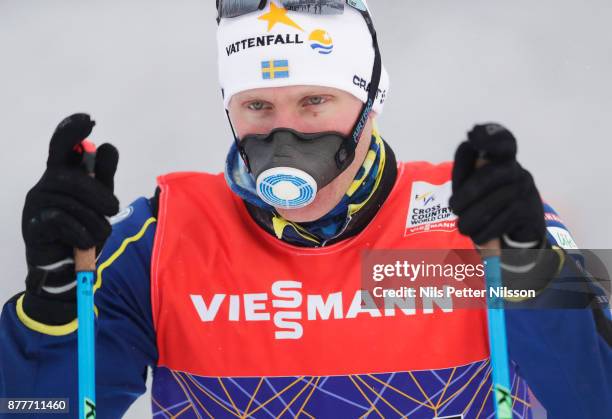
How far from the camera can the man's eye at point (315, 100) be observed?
8.97 ft

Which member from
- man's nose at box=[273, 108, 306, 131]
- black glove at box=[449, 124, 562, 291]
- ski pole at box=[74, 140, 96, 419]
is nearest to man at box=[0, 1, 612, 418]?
man's nose at box=[273, 108, 306, 131]

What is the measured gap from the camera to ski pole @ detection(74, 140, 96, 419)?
236cm

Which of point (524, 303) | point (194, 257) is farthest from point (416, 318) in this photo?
point (194, 257)

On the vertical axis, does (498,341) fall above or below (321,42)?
below

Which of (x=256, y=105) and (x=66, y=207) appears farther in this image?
(x=256, y=105)

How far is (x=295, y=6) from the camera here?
2.74 metres

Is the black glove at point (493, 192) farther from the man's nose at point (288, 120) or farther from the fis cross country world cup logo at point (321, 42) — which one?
the fis cross country world cup logo at point (321, 42)

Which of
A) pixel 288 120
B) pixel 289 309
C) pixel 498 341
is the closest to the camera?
pixel 498 341

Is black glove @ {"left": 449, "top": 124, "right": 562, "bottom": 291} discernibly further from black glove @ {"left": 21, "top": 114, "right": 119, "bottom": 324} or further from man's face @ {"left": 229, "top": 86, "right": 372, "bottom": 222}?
black glove @ {"left": 21, "top": 114, "right": 119, "bottom": 324}

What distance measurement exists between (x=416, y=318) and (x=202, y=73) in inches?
79.5

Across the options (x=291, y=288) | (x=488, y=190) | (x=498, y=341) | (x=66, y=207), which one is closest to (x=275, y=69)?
(x=291, y=288)

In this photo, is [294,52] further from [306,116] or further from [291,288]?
[291,288]

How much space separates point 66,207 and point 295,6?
0.90 metres

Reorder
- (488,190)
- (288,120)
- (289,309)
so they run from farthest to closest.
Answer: (289,309) → (288,120) → (488,190)
